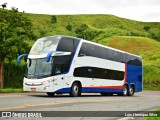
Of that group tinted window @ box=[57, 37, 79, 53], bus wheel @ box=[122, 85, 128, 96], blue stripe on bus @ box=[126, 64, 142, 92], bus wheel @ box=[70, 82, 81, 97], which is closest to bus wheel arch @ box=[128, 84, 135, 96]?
blue stripe on bus @ box=[126, 64, 142, 92]

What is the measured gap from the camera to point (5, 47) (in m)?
42.5

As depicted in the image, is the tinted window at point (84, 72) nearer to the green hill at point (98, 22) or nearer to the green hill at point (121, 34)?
the green hill at point (121, 34)

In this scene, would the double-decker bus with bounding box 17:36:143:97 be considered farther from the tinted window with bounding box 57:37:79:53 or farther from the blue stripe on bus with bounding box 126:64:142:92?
the blue stripe on bus with bounding box 126:64:142:92

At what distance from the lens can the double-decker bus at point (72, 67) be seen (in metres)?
22.2

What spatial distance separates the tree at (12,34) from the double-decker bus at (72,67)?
16.8 metres

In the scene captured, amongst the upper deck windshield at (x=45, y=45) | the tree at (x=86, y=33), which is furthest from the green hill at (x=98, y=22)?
the upper deck windshield at (x=45, y=45)

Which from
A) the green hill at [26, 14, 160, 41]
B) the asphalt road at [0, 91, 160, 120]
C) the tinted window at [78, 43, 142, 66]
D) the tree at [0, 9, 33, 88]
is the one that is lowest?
the asphalt road at [0, 91, 160, 120]

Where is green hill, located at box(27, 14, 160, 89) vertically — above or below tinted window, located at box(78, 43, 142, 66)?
above

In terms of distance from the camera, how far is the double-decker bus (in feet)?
72.8

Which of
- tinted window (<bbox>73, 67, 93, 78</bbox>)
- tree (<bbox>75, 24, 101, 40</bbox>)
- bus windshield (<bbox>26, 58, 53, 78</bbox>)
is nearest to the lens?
bus windshield (<bbox>26, 58, 53, 78</bbox>)

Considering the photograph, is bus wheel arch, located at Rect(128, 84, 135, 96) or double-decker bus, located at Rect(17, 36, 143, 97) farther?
bus wheel arch, located at Rect(128, 84, 135, 96)

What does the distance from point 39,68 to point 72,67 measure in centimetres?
230

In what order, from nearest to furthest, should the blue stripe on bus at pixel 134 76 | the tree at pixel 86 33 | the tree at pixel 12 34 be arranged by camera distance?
the blue stripe on bus at pixel 134 76
the tree at pixel 12 34
the tree at pixel 86 33

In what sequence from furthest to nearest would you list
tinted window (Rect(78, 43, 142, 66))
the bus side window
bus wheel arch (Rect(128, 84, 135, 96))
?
bus wheel arch (Rect(128, 84, 135, 96)) → tinted window (Rect(78, 43, 142, 66)) → the bus side window
